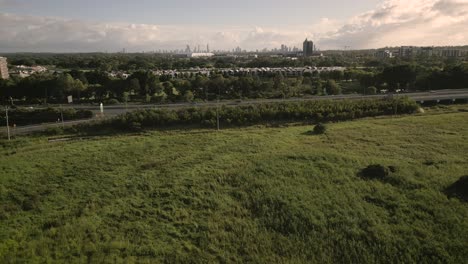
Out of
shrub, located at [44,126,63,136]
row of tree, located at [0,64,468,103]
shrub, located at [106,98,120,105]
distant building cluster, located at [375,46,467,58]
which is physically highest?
distant building cluster, located at [375,46,467,58]

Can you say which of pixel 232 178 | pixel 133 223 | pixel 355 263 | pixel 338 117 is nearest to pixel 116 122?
pixel 232 178

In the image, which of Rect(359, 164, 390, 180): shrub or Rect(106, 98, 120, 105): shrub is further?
Rect(106, 98, 120, 105): shrub

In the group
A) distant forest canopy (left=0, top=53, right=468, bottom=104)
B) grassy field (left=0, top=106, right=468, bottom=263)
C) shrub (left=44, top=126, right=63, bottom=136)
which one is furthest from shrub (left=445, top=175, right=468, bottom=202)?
distant forest canopy (left=0, top=53, right=468, bottom=104)

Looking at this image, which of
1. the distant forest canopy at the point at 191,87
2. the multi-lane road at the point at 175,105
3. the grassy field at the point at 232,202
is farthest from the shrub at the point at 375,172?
the distant forest canopy at the point at 191,87

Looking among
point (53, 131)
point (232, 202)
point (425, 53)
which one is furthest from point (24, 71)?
point (425, 53)

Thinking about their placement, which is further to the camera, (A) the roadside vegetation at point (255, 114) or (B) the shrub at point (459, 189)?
(A) the roadside vegetation at point (255, 114)

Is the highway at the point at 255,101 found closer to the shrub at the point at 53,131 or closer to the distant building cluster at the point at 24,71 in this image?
the shrub at the point at 53,131

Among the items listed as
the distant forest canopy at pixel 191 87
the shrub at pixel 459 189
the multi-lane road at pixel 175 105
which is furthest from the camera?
the distant forest canopy at pixel 191 87

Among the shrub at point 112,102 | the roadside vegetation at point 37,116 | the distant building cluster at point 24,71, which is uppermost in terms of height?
the distant building cluster at point 24,71

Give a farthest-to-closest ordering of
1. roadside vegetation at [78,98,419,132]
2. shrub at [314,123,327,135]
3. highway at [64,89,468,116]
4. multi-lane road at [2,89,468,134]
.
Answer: highway at [64,89,468,116]
multi-lane road at [2,89,468,134]
roadside vegetation at [78,98,419,132]
shrub at [314,123,327,135]

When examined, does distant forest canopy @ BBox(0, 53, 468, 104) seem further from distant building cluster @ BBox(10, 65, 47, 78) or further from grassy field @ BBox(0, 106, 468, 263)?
grassy field @ BBox(0, 106, 468, 263)
